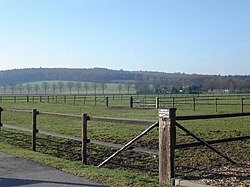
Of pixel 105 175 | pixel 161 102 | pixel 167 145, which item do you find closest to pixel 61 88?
pixel 161 102

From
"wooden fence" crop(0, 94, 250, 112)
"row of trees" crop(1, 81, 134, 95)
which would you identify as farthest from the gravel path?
"row of trees" crop(1, 81, 134, 95)

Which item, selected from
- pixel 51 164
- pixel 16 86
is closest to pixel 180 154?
pixel 51 164

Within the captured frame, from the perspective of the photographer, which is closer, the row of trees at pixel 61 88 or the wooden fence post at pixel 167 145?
the wooden fence post at pixel 167 145

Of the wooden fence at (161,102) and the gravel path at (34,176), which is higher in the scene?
the gravel path at (34,176)

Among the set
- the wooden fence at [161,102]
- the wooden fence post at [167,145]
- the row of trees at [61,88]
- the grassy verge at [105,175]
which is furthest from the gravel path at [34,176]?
the row of trees at [61,88]

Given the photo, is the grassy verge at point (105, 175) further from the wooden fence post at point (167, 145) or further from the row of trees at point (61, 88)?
the row of trees at point (61, 88)

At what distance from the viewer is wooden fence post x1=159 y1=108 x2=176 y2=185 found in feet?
24.6

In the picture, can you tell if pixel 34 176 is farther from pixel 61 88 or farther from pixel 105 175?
pixel 61 88

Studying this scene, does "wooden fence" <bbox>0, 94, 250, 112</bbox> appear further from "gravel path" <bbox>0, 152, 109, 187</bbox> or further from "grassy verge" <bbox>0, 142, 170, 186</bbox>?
"gravel path" <bbox>0, 152, 109, 187</bbox>

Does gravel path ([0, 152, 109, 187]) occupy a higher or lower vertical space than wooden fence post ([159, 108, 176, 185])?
lower

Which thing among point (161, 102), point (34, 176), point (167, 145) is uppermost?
point (167, 145)

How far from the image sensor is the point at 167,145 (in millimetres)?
7590

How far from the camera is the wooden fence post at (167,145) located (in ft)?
24.6

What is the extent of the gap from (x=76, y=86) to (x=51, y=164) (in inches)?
7075
